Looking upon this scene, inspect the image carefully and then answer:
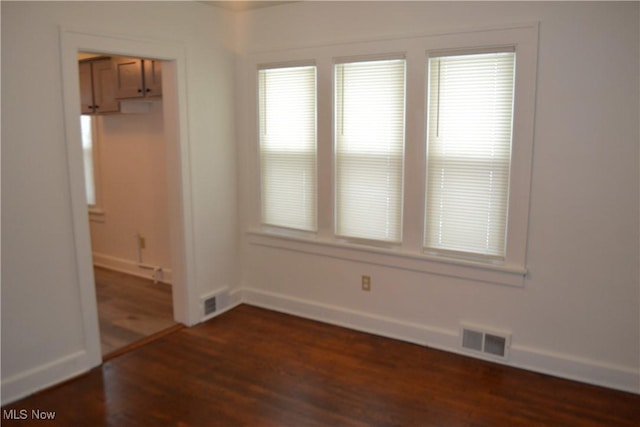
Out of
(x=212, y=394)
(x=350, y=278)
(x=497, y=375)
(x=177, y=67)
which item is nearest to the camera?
(x=212, y=394)

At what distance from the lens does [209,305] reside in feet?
13.5

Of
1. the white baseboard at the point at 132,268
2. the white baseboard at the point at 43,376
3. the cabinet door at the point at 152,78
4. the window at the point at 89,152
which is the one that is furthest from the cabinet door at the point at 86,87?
the white baseboard at the point at 43,376

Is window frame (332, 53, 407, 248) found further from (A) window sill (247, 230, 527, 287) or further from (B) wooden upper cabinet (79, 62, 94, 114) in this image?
(B) wooden upper cabinet (79, 62, 94, 114)

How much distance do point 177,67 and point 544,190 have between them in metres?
2.68

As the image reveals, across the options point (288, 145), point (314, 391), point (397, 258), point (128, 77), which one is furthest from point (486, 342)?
point (128, 77)

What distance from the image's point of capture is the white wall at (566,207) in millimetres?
2803

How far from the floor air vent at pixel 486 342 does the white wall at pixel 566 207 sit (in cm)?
6

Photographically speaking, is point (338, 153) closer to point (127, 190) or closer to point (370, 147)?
point (370, 147)

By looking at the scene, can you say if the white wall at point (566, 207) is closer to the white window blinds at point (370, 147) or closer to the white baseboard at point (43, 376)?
the white window blinds at point (370, 147)

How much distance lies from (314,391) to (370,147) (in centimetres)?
176

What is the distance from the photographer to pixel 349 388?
9.91 feet

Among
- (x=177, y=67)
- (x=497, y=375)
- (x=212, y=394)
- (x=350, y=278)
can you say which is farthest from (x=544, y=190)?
(x=177, y=67)

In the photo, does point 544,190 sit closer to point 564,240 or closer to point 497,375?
point 564,240

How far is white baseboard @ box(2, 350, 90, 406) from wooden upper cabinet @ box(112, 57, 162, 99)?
7.53 ft
